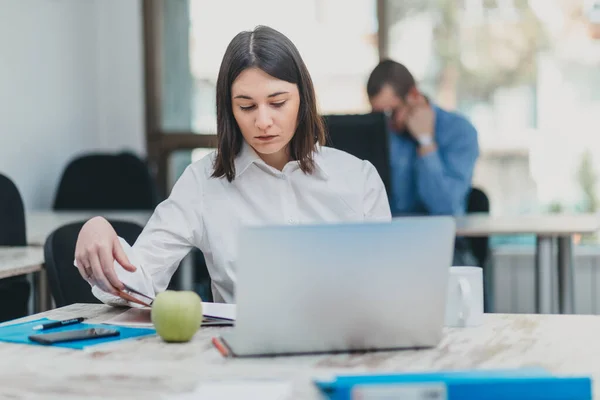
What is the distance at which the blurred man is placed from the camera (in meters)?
3.60

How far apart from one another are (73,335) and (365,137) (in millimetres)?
1878

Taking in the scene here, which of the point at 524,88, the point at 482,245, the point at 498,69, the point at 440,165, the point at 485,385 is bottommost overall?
the point at 482,245

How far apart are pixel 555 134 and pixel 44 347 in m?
3.83

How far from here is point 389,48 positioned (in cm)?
498

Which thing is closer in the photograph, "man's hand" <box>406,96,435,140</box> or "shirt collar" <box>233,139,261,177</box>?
"shirt collar" <box>233,139,261,177</box>

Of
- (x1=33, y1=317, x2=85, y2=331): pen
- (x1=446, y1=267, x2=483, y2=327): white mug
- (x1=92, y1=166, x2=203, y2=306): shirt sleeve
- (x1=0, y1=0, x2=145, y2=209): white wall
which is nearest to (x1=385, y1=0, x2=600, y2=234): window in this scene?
(x1=0, y1=0, x2=145, y2=209): white wall

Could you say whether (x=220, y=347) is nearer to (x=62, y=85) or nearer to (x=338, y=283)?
(x=338, y=283)

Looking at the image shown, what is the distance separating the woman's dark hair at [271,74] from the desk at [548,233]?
4.88ft

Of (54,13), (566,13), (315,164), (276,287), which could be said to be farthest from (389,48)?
(276,287)

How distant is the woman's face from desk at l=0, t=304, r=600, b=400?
45 centimetres

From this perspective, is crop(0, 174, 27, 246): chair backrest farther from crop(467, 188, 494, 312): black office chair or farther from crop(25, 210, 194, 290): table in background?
crop(467, 188, 494, 312): black office chair

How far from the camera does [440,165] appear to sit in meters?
3.63

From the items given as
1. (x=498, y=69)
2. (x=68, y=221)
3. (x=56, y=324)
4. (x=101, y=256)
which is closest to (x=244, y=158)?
(x=101, y=256)

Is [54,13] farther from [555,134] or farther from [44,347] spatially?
[44,347]
